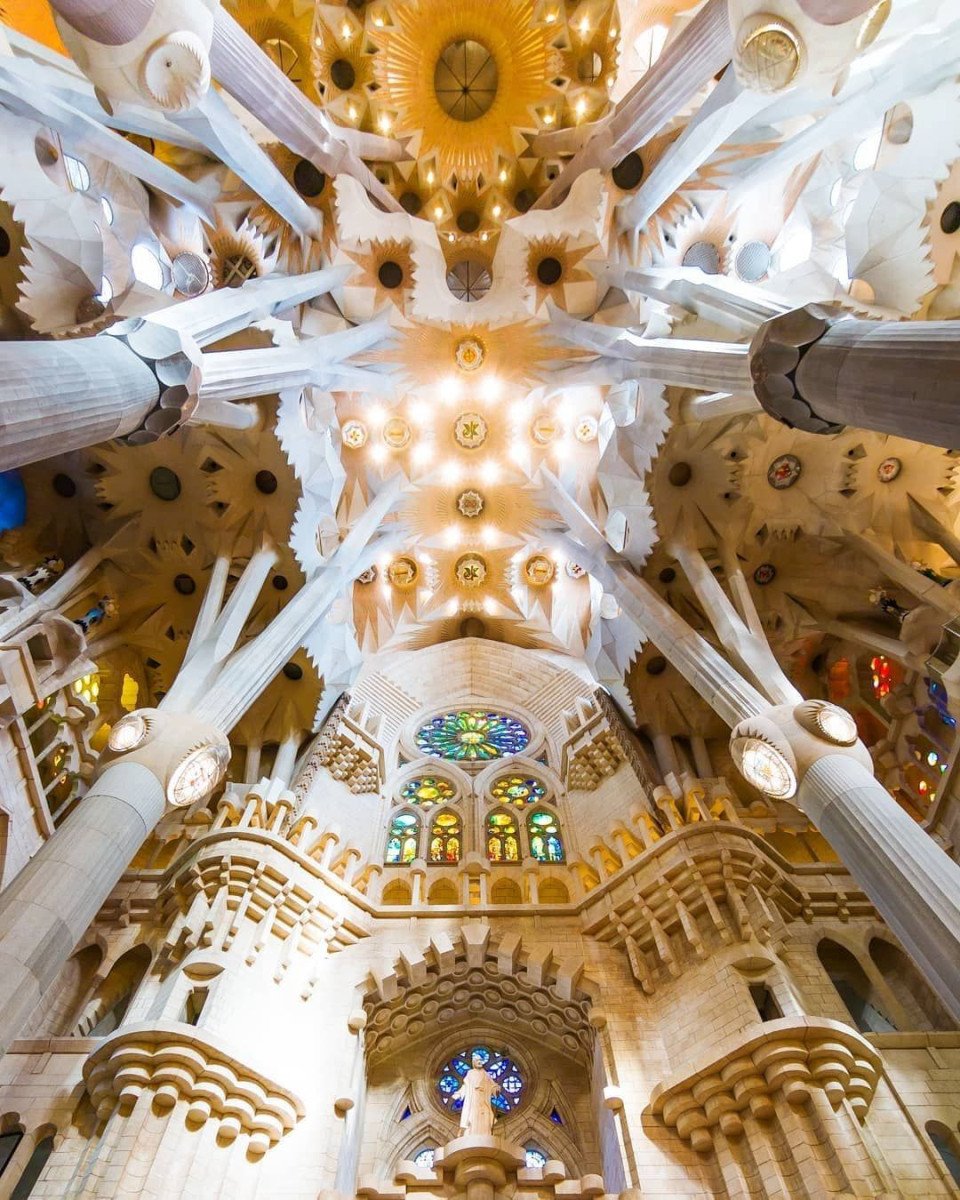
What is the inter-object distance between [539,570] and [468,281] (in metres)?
6.86

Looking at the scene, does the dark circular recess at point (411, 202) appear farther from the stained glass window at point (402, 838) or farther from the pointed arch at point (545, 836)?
the pointed arch at point (545, 836)

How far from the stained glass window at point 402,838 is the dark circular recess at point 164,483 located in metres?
6.90

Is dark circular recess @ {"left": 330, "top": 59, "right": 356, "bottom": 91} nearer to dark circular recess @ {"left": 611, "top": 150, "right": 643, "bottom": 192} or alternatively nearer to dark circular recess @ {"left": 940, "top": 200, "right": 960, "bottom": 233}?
dark circular recess @ {"left": 611, "top": 150, "right": 643, "bottom": 192}

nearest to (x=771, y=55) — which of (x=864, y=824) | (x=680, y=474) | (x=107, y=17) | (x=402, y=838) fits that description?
(x=107, y=17)

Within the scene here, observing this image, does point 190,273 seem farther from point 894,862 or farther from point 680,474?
point 894,862

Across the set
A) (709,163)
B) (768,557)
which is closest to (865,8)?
(709,163)

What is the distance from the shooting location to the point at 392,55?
46.6 ft

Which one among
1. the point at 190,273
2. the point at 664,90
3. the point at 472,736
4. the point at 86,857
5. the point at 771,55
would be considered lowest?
the point at 86,857

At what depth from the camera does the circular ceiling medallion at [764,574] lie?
1262 centimetres

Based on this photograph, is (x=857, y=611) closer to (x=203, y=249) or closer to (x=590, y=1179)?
(x=590, y=1179)

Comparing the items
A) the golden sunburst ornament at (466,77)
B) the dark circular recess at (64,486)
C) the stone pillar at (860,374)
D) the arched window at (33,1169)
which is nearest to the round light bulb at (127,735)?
the arched window at (33,1169)

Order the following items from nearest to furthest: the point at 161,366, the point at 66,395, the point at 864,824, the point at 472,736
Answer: the point at 66,395, the point at 161,366, the point at 864,824, the point at 472,736

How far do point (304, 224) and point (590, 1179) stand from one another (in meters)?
13.8

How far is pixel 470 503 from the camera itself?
55.0 ft
